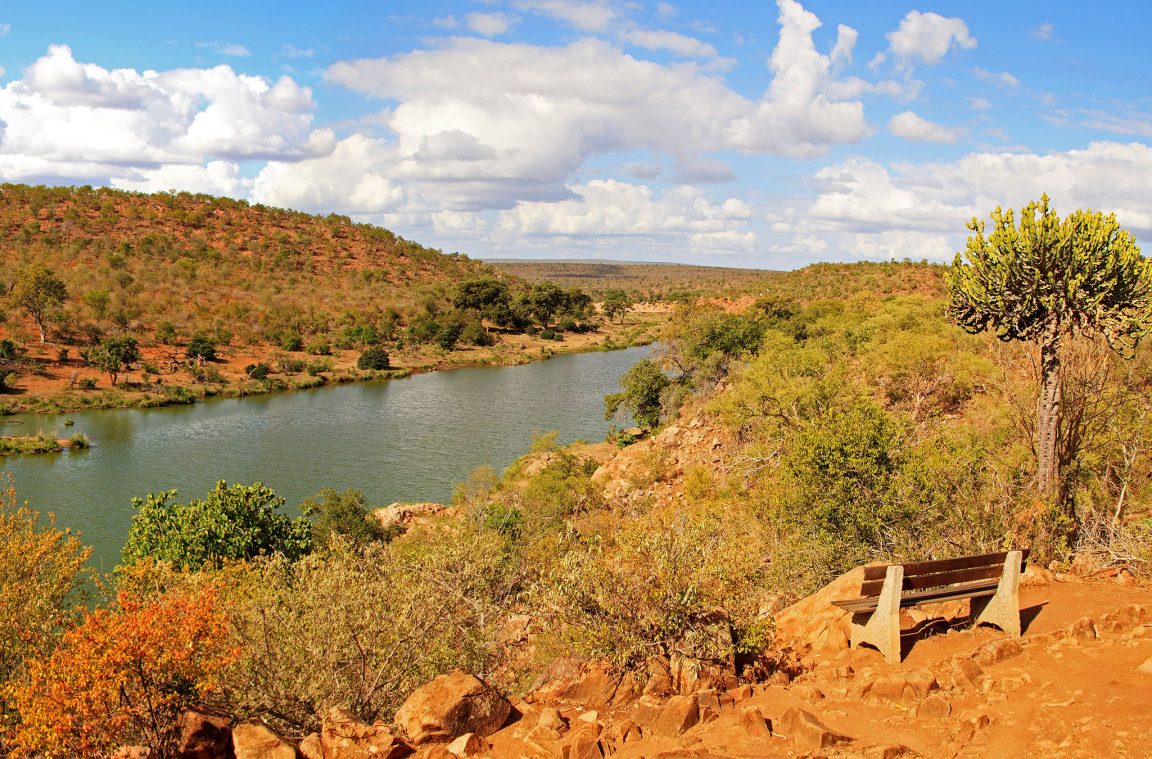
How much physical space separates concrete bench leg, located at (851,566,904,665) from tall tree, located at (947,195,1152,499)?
5.83 meters

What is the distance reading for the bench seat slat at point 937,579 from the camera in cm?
889

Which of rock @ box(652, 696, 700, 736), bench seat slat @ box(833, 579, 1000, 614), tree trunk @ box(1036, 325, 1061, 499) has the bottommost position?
rock @ box(652, 696, 700, 736)

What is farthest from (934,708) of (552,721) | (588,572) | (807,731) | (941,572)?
(588,572)

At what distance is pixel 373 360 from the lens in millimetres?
76562

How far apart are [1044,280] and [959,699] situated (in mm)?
8525

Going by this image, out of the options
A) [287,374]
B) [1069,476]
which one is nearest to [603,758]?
[1069,476]

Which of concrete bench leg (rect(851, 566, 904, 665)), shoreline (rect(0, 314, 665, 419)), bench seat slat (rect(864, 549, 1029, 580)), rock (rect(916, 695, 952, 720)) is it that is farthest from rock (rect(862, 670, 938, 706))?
shoreline (rect(0, 314, 665, 419))

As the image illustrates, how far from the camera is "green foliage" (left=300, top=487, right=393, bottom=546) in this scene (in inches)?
1101

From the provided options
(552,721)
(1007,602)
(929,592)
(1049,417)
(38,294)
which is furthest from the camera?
(38,294)

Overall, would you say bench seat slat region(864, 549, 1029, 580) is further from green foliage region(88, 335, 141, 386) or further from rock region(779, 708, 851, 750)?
green foliage region(88, 335, 141, 386)

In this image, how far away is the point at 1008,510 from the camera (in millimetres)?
12898

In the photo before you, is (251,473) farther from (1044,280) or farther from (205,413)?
(1044,280)

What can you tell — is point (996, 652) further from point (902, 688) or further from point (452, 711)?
point (452, 711)

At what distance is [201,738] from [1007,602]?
31.9 ft
